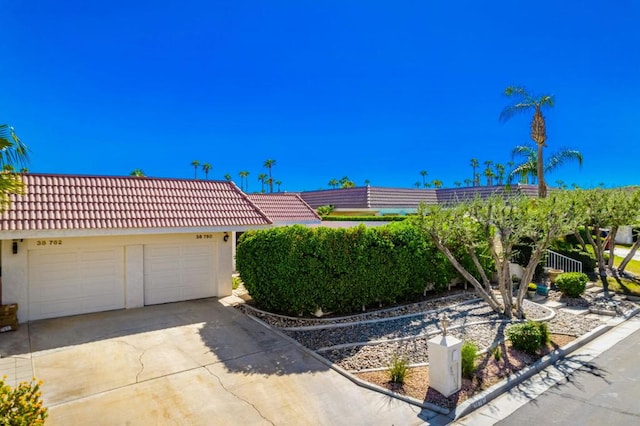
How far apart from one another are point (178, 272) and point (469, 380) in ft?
35.6

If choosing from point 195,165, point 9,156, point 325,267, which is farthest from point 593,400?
point 195,165

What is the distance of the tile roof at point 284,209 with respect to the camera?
2012cm

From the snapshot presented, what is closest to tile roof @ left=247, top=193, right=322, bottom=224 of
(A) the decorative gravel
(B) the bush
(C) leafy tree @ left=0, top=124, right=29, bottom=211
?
(A) the decorative gravel

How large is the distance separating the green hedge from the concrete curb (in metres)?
5.05

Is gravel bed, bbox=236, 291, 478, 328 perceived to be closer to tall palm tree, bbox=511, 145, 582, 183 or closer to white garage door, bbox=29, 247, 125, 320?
white garage door, bbox=29, 247, 125, 320

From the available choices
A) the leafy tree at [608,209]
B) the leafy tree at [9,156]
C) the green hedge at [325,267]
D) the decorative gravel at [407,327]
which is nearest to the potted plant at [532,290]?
the decorative gravel at [407,327]

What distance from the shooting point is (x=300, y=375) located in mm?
7305

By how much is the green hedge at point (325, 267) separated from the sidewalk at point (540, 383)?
5.31m

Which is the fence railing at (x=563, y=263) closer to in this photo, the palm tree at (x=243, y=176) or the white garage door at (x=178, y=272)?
the white garage door at (x=178, y=272)

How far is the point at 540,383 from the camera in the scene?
7.27 meters

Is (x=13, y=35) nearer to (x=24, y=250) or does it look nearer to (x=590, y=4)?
(x=24, y=250)

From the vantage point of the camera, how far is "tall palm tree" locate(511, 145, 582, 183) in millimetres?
21562

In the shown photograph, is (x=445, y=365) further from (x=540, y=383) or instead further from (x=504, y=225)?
(x=504, y=225)

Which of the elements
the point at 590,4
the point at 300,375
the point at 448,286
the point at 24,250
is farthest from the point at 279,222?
the point at 590,4
